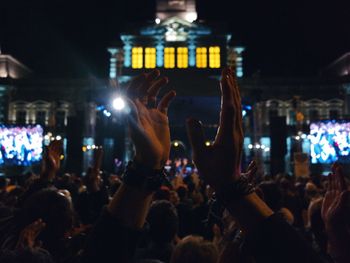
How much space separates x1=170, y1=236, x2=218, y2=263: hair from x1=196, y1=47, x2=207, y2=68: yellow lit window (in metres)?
46.7

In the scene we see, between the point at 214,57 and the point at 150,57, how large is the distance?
8524 millimetres

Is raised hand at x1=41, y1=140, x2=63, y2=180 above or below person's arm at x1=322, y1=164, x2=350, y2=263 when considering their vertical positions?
above

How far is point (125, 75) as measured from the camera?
158 feet

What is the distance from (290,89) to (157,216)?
47.0m

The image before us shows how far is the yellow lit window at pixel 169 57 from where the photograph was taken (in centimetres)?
4841

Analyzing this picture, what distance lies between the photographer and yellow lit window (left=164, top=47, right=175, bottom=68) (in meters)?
48.4

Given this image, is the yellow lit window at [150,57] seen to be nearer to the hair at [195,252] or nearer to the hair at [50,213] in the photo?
the hair at [50,213]

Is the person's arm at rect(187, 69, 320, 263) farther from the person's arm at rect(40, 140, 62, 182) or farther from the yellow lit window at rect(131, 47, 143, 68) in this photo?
the yellow lit window at rect(131, 47, 143, 68)

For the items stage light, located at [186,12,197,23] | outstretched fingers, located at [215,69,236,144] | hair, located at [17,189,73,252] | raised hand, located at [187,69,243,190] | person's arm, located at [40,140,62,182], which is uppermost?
stage light, located at [186,12,197,23]

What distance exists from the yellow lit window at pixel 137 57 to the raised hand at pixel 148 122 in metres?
47.7

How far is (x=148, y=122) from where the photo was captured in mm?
1968

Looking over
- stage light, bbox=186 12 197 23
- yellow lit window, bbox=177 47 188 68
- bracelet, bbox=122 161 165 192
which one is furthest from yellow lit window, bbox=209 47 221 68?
bracelet, bbox=122 161 165 192

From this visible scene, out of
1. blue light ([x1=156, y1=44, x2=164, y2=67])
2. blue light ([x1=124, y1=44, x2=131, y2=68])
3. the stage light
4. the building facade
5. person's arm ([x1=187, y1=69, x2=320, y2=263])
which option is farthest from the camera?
the stage light

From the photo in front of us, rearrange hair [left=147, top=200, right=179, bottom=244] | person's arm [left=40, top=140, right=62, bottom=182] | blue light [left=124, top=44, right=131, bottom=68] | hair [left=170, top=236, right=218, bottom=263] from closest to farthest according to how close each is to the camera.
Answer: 1. hair [left=170, top=236, right=218, bottom=263]
2. hair [left=147, top=200, right=179, bottom=244]
3. person's arm [left=40, top=140, right=62, bottom=182]
4. blue light [left=124, top=44, right=131, bottom=68]
